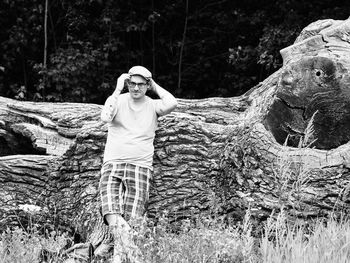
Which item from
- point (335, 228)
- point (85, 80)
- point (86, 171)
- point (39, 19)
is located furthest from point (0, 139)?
point (39, 19)

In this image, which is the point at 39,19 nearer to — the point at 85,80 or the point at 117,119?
the point at 85,80

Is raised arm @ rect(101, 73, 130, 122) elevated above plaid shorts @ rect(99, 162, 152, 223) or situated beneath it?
elevated above

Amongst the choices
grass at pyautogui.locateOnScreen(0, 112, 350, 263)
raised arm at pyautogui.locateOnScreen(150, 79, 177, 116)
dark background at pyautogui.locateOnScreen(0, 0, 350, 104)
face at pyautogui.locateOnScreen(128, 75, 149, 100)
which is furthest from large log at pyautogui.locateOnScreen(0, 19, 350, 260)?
dark background at pyautogui.locateOnScreen(0, 0, 350, 104)

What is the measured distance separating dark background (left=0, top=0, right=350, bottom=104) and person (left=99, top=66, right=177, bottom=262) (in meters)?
7.32

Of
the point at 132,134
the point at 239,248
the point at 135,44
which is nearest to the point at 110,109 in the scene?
the point at 132,134

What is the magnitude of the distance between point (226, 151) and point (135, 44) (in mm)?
9079

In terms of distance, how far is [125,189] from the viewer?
5629mm

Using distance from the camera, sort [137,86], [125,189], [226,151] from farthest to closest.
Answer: [226,151] < [137,86] < [125,189]

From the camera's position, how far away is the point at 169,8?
14.3 meters

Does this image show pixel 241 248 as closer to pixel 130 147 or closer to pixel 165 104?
pixel 130 147

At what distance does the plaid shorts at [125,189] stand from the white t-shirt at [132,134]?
7cm

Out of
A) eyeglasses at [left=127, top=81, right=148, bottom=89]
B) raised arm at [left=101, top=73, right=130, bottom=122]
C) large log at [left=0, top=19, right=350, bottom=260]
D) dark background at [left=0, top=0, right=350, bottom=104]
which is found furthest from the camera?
dark background at [left=0, top=0, right=350, bottom=104]

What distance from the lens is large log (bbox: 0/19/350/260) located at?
17.6ft

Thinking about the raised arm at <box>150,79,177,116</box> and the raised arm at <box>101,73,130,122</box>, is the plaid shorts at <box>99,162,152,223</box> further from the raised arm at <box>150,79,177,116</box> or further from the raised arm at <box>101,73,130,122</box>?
the raised arm at <box>150,79,177,116</box>
